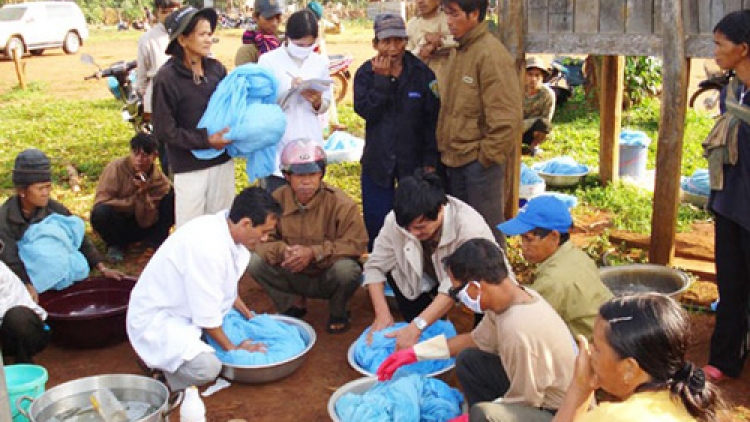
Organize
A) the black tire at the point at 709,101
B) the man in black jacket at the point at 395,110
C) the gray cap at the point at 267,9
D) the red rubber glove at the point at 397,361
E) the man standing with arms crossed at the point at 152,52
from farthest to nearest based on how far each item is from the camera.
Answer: the black tire at the point at 709,101 < the man standing with arms crossed at the point at 152,52 < the gray cap at the point at 267,9 < the man in black jacket at the point at 395,110 < the red rubber glove at the point at 397,361

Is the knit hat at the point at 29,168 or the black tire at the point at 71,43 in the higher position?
the knit hat at the point at 29,168

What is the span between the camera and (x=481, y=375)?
3.50m

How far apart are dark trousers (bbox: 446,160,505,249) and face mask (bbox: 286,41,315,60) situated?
1.34 m

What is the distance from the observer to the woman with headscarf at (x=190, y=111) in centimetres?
492

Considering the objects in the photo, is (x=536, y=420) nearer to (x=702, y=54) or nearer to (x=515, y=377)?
(x=515, y=377)

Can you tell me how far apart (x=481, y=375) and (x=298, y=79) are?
2.75 m

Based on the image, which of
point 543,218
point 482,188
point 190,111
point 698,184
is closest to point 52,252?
point 190,111

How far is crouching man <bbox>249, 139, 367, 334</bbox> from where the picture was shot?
4832mm

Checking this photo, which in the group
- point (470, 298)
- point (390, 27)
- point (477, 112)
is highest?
point (390, 27)

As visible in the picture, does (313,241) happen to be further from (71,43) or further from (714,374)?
(71,43)

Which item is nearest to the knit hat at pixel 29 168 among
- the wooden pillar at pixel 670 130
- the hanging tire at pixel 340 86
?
the wooden pillar at pixel 670 130

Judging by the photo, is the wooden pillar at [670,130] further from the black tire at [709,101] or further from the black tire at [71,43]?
the black tire at [71,43]

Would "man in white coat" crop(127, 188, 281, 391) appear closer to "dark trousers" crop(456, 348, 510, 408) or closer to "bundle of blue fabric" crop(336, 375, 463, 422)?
"bundle of blue fabric" crop(336, 375, 463, 422)

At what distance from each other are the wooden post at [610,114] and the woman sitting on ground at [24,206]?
4.71 metres
